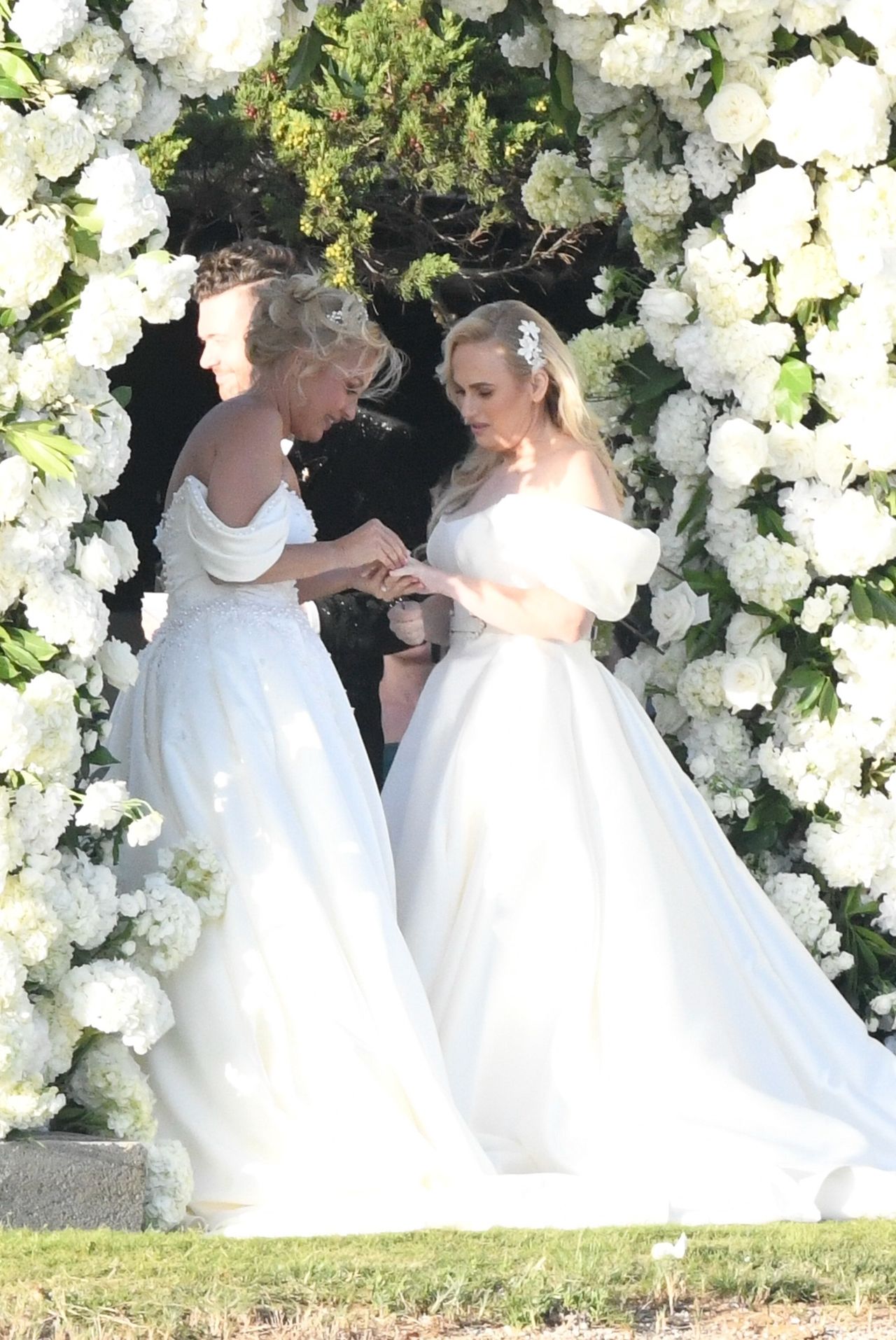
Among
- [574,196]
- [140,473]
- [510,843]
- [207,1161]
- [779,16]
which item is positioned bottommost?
[140,473]

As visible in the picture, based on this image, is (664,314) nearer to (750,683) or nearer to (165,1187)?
(750,683)

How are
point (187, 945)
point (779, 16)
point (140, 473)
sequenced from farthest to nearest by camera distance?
point (140, 473) < point (779, 16) < point (187, 945)

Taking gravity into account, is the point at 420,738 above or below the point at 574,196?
below

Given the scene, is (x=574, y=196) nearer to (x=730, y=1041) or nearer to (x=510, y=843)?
(x=510, y=843)

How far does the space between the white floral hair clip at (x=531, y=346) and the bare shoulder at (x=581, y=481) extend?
10.7 inches

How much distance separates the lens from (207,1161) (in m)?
4.90

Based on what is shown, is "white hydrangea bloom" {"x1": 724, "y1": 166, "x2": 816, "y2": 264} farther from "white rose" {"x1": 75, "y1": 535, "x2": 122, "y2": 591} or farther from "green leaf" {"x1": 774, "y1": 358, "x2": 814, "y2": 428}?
"white rose" {"x1": 75, "y1": 535, "x2": 122, "y2": 591}

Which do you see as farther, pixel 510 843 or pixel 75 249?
pixel 510 843

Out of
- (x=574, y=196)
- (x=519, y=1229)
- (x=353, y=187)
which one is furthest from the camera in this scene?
(x=353, y=187)

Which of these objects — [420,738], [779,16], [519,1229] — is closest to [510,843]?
[420,738]

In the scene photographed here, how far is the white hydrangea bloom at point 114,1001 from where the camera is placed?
178 inches

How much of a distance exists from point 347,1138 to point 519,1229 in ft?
2.13

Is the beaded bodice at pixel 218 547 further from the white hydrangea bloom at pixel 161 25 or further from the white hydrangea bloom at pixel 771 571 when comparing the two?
the white hydrangea bloom at pixel 771 571

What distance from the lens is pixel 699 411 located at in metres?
6.20
